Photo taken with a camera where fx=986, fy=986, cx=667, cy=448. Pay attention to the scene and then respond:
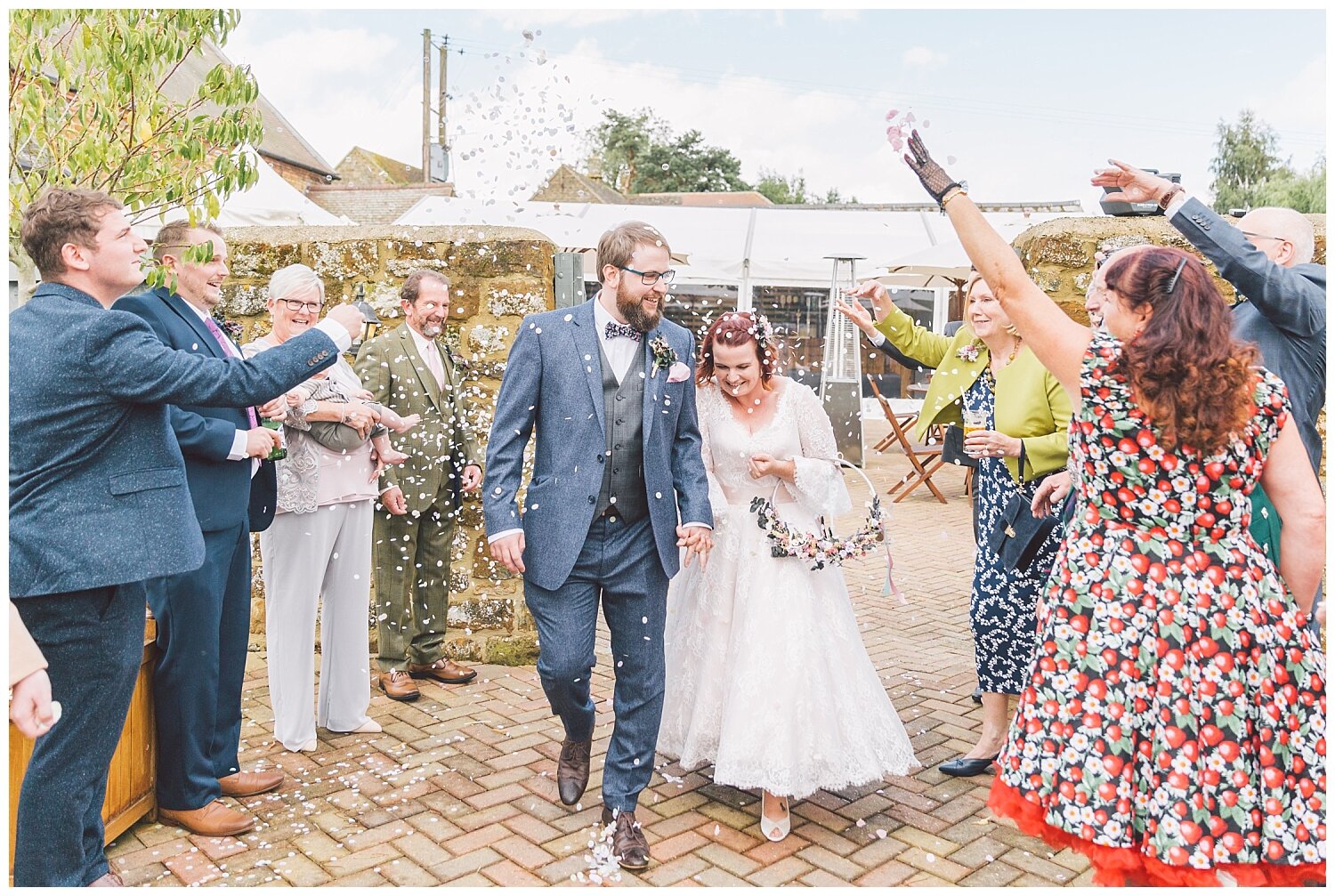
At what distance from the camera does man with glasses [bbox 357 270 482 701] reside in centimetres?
498

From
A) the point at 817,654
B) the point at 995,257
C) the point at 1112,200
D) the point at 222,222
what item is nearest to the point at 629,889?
the point at 817,654

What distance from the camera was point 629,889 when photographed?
3.14m

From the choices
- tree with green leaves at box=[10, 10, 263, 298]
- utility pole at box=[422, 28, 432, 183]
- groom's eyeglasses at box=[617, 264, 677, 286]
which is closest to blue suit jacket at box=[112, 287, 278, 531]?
tree with green leaves at box=[10, 10, 263, 298]

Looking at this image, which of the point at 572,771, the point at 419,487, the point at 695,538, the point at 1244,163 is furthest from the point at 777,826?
the point at 1244,163

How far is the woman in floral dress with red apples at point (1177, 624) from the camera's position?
241 centimetres

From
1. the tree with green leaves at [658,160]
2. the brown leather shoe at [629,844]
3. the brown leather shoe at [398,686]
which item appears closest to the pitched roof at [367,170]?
the tree with green leaves at [658,160]

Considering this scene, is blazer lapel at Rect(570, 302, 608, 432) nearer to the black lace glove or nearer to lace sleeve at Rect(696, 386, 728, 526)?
lace sleeve at Rect(696, 386, 728, 526)

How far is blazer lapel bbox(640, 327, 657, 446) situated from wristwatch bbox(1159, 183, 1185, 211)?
1711 millimetres

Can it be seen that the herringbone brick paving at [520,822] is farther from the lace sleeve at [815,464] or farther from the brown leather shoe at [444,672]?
the lace sleeve at [815,464]

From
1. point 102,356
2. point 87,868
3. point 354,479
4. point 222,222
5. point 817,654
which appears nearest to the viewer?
point 102,356

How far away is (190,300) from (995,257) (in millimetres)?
2820

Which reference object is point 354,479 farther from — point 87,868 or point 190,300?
point 87,868

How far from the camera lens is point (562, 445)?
137 inches

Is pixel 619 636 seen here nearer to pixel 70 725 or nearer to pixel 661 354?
pixel 661 354
